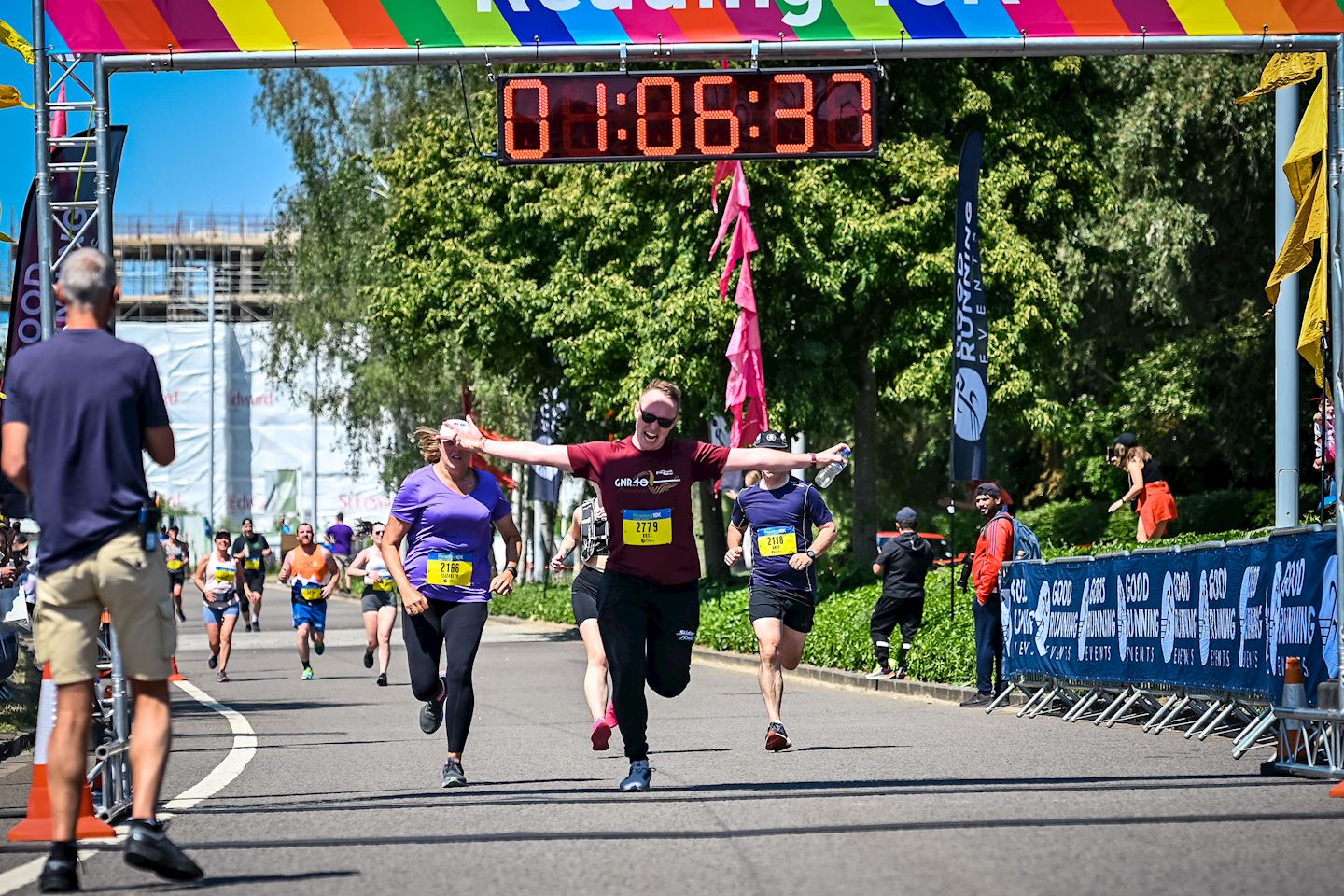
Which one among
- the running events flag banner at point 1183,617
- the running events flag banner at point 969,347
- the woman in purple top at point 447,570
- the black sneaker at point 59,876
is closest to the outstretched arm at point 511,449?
the woman in purple top at point 447,570

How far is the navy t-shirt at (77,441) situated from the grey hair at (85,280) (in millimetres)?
148

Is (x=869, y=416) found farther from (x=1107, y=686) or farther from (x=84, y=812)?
(x=84, y=812)

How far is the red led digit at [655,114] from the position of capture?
10.5 meters

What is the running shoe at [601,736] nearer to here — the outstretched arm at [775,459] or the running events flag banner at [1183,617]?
the outstretched arm at [775,459]

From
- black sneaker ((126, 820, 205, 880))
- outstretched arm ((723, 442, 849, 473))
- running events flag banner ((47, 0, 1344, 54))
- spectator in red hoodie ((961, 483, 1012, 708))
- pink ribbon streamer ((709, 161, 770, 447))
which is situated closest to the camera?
black sneaker ((126, 820, 205, 880))

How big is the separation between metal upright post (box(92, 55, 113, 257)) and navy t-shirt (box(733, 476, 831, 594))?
4.84 metres

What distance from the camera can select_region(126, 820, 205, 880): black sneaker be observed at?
638 centimetres

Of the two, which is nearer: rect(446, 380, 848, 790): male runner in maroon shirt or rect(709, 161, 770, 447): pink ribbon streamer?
rect(446, 380, 848, 790): male runner in maroon shirt

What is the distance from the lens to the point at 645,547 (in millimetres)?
9273

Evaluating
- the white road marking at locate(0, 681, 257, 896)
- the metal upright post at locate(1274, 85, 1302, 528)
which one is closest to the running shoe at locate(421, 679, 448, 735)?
the white road marking at locate(0, 681, 257, 896)

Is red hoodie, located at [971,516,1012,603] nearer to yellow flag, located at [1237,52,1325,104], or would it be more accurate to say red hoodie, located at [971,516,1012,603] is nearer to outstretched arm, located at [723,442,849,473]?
yellow flag, located at [1237,52,1325,104]

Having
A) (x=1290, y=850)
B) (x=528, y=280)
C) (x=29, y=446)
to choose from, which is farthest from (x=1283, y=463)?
(x=528, y=280)

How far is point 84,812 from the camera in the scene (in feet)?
26.0

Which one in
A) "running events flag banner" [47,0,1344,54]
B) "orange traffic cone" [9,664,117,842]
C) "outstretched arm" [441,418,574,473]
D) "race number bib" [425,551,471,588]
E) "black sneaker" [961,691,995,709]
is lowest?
"black sneaker" [961,691,995,709]
